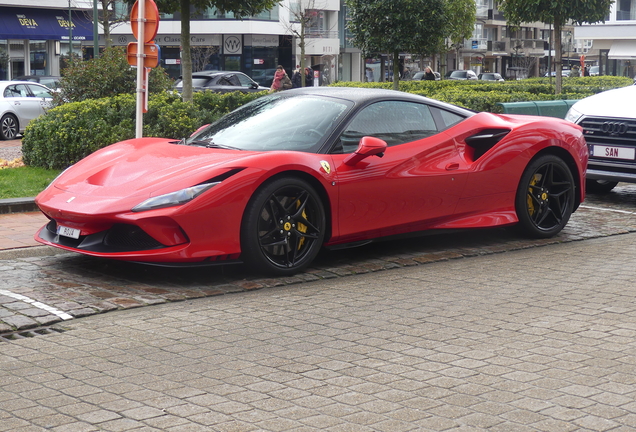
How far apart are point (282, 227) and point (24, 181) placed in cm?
536

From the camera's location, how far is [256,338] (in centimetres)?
509

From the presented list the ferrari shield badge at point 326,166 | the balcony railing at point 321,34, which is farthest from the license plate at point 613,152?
the balcony railing at point 321,34

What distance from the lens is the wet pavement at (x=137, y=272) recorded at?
5.80 metres

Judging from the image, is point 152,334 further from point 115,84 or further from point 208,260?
point 115,84

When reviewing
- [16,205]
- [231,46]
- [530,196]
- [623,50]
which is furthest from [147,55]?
→ [623,50]

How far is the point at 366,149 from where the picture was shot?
264 inches

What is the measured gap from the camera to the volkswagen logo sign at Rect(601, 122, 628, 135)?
33.2 feet

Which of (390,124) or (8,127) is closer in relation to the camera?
(390,124)

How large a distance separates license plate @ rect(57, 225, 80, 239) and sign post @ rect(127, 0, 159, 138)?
3226 millimetres

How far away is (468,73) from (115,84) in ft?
161

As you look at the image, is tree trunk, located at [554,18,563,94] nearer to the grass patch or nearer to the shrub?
the shrub

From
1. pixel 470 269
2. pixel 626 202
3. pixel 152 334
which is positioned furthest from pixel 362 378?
pixel 626 202

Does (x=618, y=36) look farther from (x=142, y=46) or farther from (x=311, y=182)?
(x=311, y=182)

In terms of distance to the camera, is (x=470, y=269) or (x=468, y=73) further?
(x=468, y=73)
